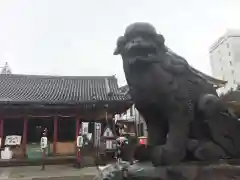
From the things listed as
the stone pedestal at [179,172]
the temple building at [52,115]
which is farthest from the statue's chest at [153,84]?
the temple building at [52,115]

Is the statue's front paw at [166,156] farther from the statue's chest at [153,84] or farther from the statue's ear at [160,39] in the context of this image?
the statue's ear at [160,39]

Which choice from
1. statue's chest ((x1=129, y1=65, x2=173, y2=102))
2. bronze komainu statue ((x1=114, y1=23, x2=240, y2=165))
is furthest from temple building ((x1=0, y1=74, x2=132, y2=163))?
statue's chest ((x1=129, y1=65, x2=173, y2=102))

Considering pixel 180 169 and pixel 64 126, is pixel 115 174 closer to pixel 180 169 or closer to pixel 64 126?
pixel 180 169

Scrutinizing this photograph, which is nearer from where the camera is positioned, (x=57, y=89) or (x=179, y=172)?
(x=179, y=172)

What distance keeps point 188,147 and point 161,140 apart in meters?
0.33

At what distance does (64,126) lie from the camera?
17.0 meters

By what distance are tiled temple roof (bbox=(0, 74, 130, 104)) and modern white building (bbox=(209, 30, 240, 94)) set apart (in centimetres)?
2472

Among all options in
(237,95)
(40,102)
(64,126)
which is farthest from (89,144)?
(237,95)

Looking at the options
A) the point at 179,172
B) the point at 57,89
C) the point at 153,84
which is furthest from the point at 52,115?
the point at 179,172

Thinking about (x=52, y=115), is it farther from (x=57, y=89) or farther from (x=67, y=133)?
(x=57, y=89)

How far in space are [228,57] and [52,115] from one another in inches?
1272

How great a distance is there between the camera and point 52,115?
16.3 m

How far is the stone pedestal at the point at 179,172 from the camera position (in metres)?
2.68

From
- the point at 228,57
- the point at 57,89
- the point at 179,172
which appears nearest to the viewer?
the point at 179,172
